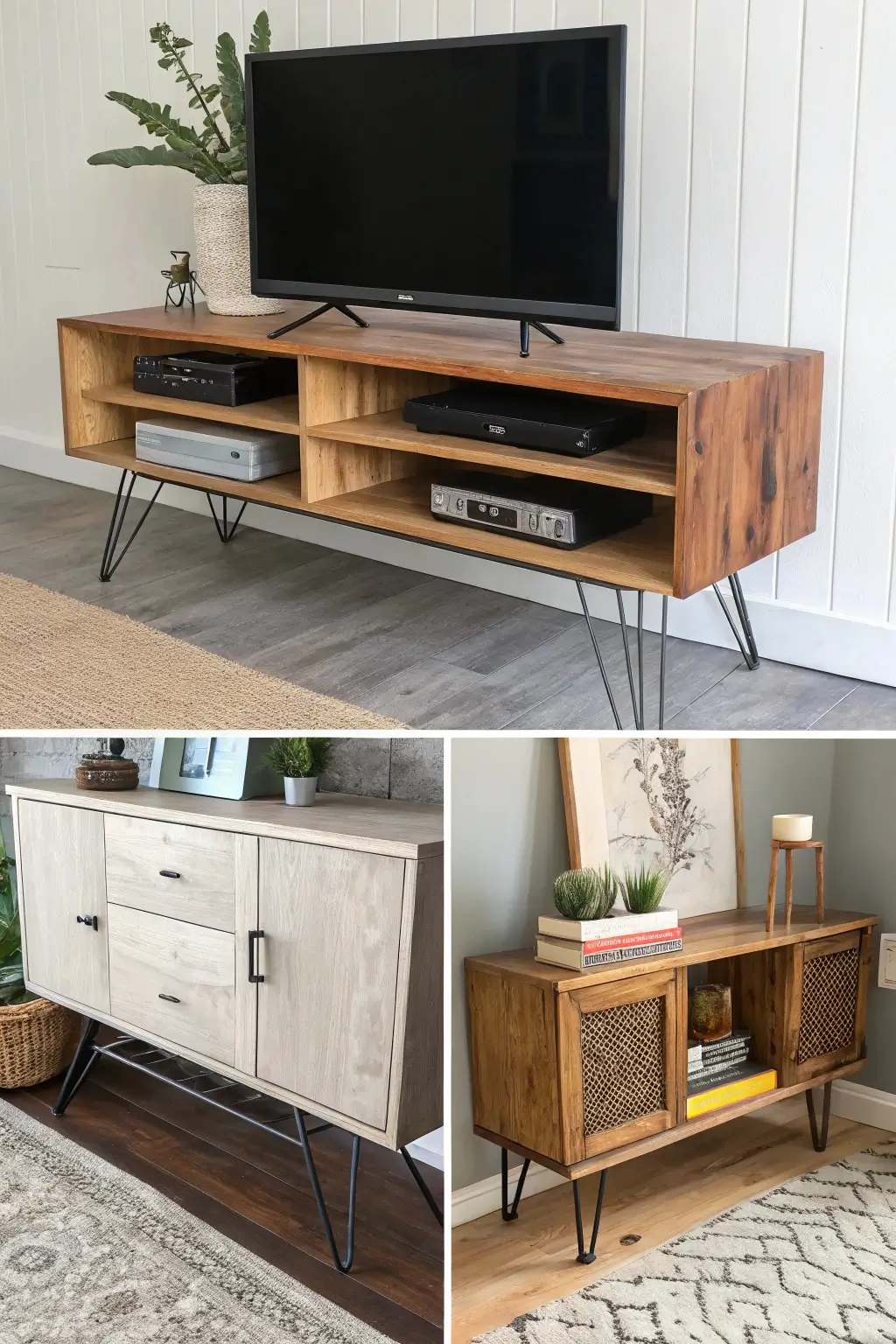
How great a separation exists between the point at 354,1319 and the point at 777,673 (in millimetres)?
1566

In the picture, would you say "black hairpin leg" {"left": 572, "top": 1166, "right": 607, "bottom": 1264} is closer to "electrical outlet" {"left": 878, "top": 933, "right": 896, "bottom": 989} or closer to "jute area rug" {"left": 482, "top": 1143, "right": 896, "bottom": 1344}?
"jute area rug" {"left": 482, "top": 1143, "right": 896, "bottom": 1344}

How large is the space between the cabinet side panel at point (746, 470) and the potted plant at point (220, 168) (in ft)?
4.27

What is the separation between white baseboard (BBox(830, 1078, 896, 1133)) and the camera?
1.14m

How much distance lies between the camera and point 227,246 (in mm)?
2980

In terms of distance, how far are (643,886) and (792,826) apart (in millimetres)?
278

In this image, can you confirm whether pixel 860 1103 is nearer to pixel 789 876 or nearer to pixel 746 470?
pixel 789 876

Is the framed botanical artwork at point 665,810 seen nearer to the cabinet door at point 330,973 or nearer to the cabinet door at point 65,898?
the cabinet door at point 330,973

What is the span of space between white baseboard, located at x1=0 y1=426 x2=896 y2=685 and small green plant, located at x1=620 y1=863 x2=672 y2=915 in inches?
51.8

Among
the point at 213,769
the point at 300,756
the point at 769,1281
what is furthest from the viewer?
the point at 213,769

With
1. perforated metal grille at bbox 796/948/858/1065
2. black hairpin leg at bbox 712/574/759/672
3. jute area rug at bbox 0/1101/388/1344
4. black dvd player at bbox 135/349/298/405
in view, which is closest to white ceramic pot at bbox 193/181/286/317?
black dvd player at bbox 135/349/298/405

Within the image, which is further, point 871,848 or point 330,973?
point 330,973

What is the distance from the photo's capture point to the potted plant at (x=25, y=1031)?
207cm

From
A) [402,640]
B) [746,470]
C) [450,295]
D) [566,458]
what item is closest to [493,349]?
[450,295]

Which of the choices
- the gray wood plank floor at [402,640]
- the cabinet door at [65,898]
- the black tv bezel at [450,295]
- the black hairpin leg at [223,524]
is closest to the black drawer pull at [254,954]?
the cabinet door at [65,898]
